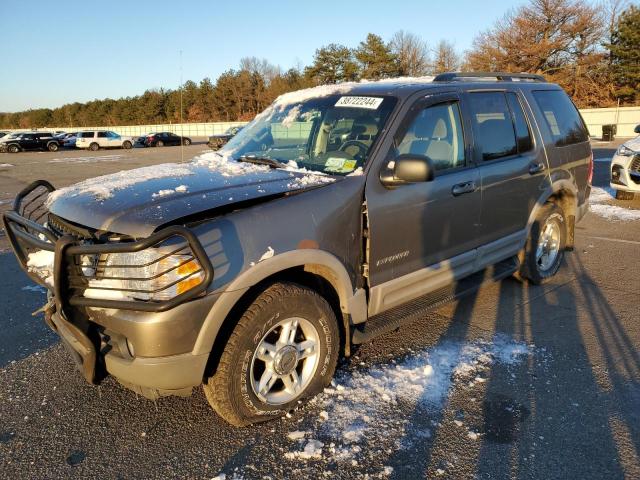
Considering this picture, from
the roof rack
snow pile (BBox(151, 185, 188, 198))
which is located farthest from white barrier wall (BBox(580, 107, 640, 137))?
snow pile (BBox(151, 185, 188, 198))

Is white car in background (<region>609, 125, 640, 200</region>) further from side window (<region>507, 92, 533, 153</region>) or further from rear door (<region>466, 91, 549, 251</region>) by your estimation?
side window (<region>507, 92, 533, 153</region>)

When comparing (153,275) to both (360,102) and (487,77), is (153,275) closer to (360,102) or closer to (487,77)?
(360,102)

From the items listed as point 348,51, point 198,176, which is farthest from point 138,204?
point 348,51

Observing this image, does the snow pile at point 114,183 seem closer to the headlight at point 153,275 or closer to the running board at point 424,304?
the headlight at point 153,275

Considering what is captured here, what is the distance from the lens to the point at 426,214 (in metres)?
3.60

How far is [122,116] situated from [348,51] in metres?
51.0

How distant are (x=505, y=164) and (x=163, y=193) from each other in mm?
3004

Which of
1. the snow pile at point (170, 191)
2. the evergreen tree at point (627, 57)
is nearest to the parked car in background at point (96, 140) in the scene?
the snow pile at point (170, 191)

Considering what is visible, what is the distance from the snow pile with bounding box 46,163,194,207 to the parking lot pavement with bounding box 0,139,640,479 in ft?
4.43

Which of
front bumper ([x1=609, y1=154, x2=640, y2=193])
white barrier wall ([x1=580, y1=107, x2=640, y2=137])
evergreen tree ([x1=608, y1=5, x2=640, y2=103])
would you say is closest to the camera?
front bumper ([x1=609, y1=154, x2=640, y2=193])

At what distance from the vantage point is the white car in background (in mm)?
9544

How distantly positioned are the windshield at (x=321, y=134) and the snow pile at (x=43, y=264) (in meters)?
1.57

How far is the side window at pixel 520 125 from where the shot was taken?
4612 mm

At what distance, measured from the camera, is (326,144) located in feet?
12.0
